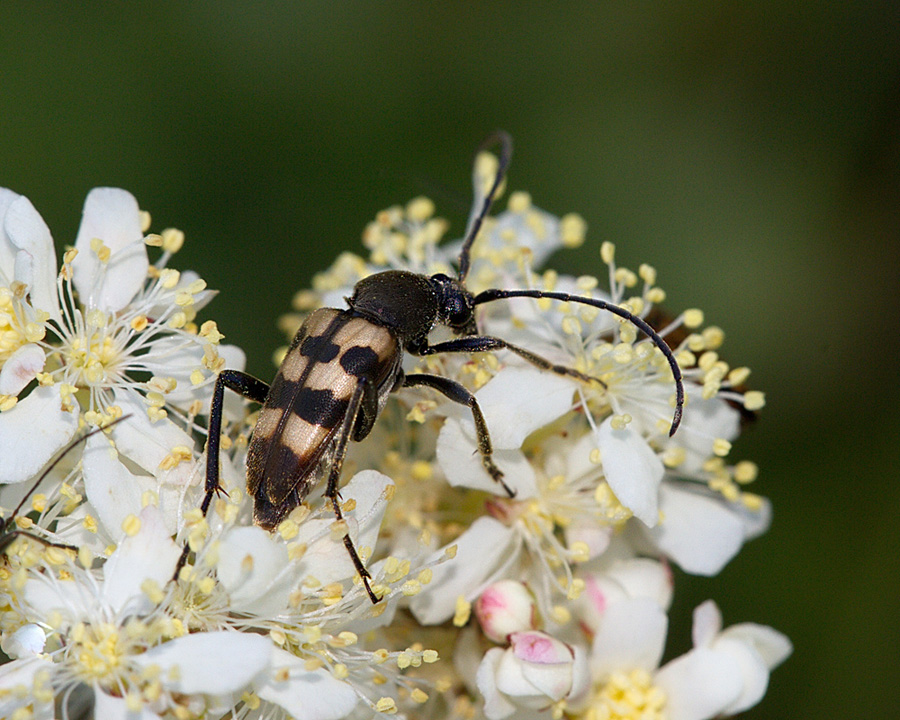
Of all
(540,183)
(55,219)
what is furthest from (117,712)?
(540,183)

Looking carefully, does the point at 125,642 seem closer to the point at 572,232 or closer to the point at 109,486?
the point at 109,486

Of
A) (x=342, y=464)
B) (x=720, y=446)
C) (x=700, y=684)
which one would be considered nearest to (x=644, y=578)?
(x=700, y=684)

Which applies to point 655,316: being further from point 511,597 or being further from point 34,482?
point 34,482

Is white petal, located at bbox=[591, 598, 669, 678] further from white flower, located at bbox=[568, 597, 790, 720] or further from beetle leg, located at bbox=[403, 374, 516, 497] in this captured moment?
beetle leg, located at bbox=[403, 374, 516, 497]

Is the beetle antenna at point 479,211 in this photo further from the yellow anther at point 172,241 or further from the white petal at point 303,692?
the white petal at point 303,692

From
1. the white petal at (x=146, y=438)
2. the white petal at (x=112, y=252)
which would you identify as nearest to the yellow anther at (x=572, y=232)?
the white petal at (x=112, y=252)

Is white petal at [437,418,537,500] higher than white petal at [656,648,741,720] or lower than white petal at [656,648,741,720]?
higher

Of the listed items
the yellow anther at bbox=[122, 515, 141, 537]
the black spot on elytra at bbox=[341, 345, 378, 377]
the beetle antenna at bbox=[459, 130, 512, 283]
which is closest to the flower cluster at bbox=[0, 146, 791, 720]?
the yellow anther at bbox=[122, 515, 141, 537]
